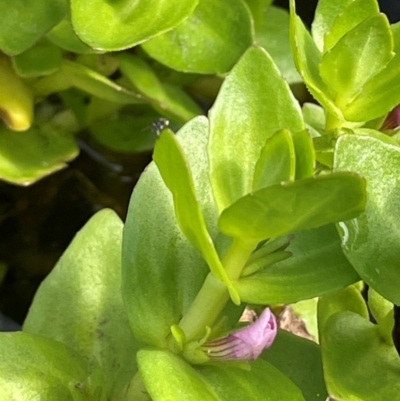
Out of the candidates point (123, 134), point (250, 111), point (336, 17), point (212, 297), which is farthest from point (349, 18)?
point (123, 134)

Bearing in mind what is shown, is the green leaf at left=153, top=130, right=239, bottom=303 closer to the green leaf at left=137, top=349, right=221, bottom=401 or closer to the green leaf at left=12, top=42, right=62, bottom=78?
the green leaf at left=137, top=349, right=221, bottom=401

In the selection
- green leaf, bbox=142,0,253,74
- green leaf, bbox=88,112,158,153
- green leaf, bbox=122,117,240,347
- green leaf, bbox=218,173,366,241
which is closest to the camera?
green leaf, bbox=218,173,366,241

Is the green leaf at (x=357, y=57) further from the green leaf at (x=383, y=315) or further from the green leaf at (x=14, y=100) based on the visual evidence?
the green leaf at (x=14, y=100)

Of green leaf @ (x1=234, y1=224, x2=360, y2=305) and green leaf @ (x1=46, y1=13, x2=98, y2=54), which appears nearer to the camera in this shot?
green leaf @ (x1=234, y1=224, x2=360, y2=305)

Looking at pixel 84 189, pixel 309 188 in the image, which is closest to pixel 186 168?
pixel 309 188

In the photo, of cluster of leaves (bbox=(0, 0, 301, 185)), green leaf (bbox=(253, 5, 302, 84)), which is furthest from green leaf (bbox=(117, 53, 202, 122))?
green leaf (bbox=(253, 5, 302, 84))

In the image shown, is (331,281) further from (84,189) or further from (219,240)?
(84,189)

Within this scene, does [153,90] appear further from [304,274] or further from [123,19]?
[304,274]
